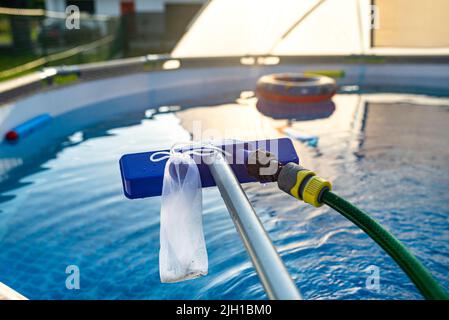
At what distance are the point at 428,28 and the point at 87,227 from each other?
1304 cm

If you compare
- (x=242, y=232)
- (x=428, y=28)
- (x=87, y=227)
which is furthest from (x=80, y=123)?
(x=428, y=28)

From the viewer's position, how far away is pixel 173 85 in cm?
1309

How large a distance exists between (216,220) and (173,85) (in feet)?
29.0

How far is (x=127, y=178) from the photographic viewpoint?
1912 mm

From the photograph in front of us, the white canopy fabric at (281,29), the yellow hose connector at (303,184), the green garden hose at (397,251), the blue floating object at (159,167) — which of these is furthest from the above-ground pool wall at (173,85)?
the green garden hose at (397,251)

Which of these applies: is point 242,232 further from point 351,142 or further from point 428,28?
point 428,28

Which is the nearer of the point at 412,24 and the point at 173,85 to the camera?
the point at 173,85

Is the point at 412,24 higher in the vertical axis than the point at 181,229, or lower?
higher

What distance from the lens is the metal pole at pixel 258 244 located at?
1.17 metres

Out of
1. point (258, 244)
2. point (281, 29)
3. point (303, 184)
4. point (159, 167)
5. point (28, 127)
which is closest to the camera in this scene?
point (258, 244)

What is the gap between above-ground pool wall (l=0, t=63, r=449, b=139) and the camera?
950 centimetres

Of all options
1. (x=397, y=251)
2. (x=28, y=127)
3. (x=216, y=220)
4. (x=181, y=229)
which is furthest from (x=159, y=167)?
(x=28, y=127)

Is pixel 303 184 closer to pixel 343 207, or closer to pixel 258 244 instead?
pixel 343 207

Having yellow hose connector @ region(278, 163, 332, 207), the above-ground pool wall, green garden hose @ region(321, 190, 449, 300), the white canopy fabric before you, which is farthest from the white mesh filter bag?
the white canopy fabric
